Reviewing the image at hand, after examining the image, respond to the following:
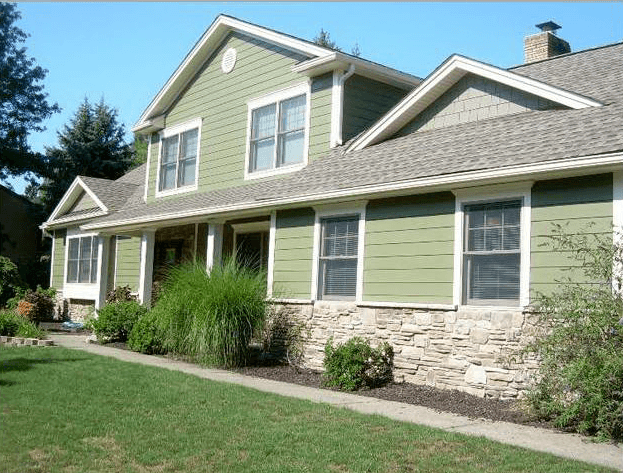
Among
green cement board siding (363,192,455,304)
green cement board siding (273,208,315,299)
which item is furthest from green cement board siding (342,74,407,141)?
green cement board siding (363,192,455,304)

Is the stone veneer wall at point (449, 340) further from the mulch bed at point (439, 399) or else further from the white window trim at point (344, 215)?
the white window trim at point (344, 215)

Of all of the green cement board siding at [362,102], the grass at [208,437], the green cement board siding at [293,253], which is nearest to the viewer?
the grass at [208,437]

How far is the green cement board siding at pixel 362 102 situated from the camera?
1412 cm

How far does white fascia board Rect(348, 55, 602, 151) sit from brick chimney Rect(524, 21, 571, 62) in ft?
20.0

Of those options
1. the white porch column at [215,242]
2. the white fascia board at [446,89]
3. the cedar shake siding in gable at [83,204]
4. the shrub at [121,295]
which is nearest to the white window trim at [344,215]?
the white fascia board at [446,89]

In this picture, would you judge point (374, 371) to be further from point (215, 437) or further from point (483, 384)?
point (215, 437)

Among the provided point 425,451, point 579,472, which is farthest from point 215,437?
point 579,472

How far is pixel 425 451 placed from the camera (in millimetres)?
6285

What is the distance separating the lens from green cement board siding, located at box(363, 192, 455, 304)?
10094 mm

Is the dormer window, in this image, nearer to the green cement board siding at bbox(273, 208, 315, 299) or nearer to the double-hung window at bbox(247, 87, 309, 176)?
the double-hung window at bbox(247, 87, 309, 176)

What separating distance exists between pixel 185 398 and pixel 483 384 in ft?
12.9

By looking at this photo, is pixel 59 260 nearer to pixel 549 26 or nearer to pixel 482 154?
pixel 549 26

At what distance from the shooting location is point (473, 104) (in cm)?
1200

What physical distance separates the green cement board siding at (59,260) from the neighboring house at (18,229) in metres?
7.85
